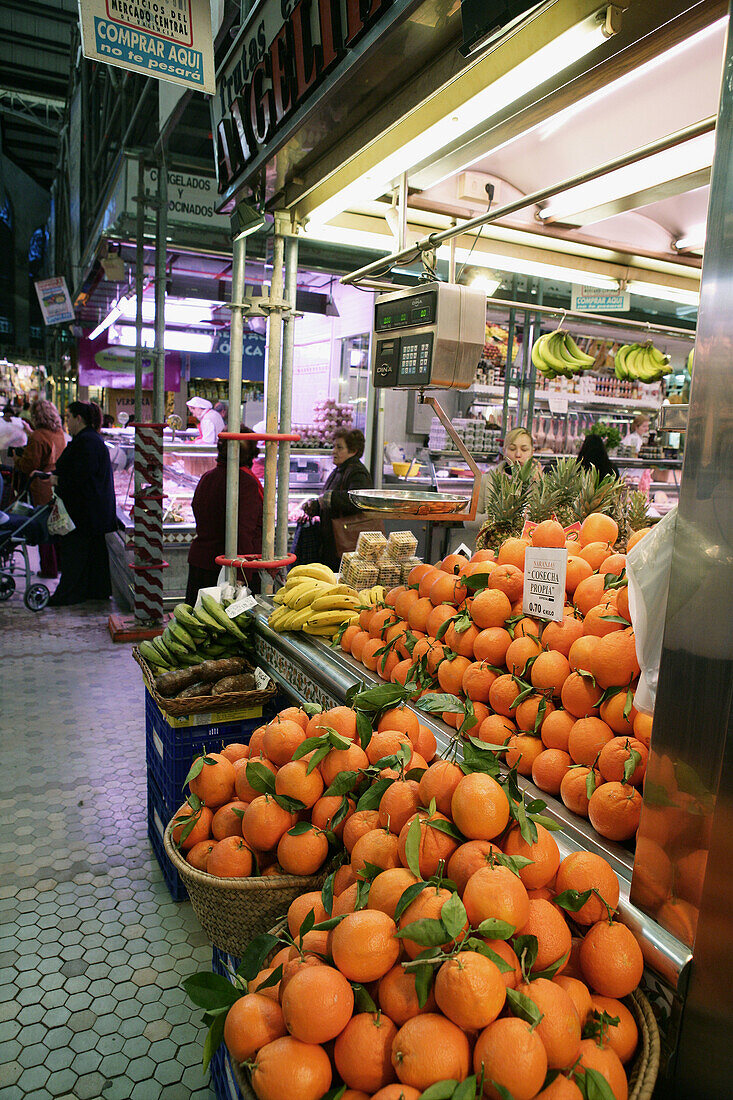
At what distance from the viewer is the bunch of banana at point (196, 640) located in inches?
130

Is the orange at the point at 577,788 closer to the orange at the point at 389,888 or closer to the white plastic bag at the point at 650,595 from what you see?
the white plastic bag at the point at 650,595

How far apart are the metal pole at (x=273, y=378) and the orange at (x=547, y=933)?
305cm

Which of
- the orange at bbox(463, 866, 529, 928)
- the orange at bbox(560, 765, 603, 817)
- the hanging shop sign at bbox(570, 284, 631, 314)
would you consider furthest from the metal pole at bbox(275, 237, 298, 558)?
the orange at bbox(463, 866, 529, 928)

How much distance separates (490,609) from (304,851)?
0.96 metres

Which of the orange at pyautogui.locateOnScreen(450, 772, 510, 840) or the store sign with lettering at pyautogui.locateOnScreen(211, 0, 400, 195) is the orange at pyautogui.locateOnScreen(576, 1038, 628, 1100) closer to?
the orange at pyautogui.locateOnScreen(450, 772, 510, 840)

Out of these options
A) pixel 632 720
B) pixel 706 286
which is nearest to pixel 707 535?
pixel 706 286

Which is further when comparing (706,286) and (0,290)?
(0,290)

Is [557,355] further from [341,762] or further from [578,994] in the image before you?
[578,994]

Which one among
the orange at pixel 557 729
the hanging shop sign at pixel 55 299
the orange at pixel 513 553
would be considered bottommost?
the orange at pixel 557 729

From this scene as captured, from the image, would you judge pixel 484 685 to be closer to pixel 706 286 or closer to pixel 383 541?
pixel 706 286

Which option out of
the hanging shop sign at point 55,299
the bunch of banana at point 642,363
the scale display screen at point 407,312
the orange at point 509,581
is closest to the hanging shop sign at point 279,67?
the scale display screen at point 407,312

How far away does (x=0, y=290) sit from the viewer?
23.3 m

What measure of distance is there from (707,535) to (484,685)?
3.29 ft

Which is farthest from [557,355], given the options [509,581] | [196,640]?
[509,581]
